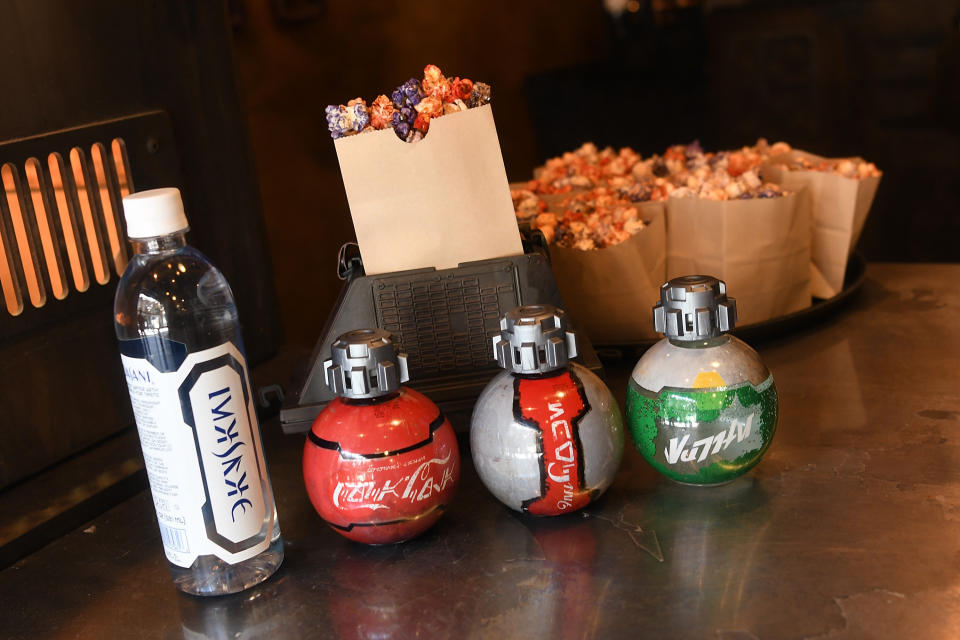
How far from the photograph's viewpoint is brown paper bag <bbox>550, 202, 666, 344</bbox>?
1215 mm

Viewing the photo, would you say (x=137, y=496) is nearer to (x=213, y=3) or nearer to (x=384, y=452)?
(x=384, y=452)

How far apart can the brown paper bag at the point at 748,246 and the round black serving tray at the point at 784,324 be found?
36mm

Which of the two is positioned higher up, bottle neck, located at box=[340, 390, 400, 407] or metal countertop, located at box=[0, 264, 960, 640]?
bottle neck, located at box=[340, 390, 400, 407]

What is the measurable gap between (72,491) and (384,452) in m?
0.39

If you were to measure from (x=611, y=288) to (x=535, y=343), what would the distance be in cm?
47

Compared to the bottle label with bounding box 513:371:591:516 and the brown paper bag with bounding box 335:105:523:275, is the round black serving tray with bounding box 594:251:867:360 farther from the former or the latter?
the bottle label with bounding box 513:371:591:516

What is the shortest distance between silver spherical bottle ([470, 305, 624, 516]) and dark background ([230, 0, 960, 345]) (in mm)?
1964

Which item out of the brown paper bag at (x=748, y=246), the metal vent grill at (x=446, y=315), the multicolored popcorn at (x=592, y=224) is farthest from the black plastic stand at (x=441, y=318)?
the brown paper bag at (x=748, y=246)

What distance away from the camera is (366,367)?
76cm

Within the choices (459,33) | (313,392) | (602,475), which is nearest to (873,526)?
(602,475)

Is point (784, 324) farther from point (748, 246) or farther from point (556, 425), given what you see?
point (556, 425)

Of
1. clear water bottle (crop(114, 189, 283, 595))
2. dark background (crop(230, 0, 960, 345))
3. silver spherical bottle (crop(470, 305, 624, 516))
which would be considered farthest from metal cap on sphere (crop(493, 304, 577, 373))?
dark background (crop(230, 0, 960, 345))

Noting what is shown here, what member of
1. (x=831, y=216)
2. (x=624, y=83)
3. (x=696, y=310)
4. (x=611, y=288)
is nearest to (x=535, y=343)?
(x=696, y=310)

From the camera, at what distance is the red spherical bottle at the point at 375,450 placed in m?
0.76
